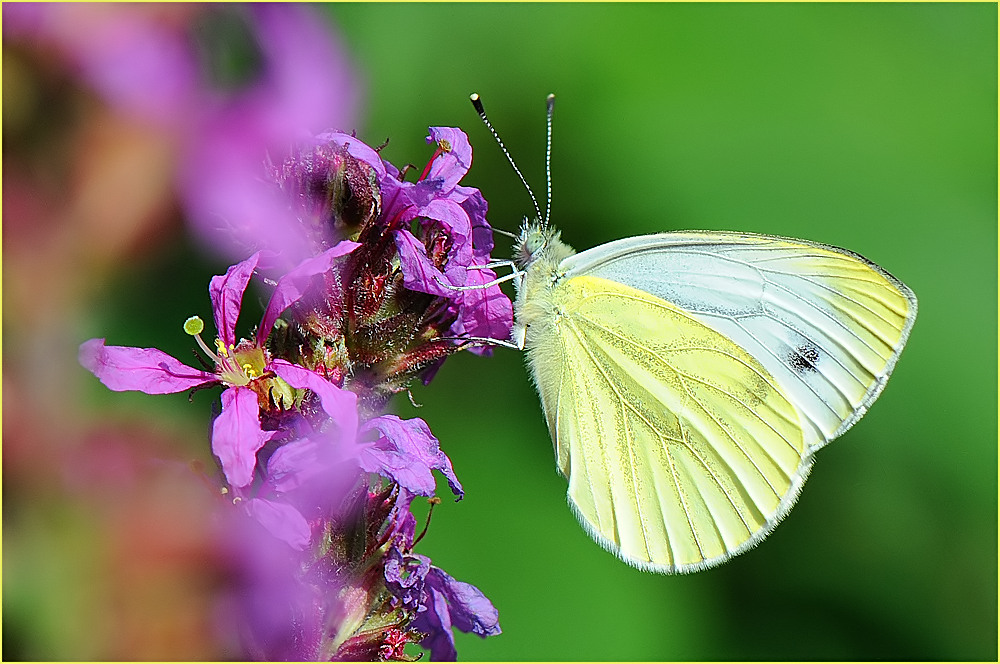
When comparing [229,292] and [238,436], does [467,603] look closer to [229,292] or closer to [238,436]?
[238,436]

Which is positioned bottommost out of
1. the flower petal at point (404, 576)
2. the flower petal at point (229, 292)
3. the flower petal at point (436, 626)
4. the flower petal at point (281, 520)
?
the flower petal at point (436, 626)

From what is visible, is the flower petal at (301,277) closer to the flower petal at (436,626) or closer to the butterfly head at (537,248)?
the flower petal at (436,626)

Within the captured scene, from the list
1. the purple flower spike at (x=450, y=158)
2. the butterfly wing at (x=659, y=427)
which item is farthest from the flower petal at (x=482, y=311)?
the butterfly wing at (x=659, y=427)

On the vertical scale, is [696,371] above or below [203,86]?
below

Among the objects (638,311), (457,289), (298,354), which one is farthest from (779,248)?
(298,354)

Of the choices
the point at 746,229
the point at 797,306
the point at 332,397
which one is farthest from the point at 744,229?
the point at 332,397
